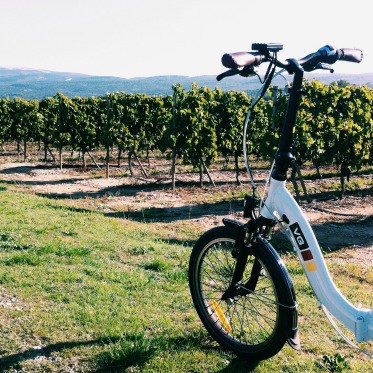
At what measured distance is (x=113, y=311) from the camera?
4.02m

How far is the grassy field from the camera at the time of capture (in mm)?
3252

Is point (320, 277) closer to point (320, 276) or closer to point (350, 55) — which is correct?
point (320, 276)

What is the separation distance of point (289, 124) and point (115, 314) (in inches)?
88.3

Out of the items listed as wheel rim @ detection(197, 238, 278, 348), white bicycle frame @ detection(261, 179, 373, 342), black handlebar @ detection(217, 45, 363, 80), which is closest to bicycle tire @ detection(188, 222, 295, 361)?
wheel rim @ detection(197, 238, 278, 348)

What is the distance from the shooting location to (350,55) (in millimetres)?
3148

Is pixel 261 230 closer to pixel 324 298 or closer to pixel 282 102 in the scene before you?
pixel 324 298

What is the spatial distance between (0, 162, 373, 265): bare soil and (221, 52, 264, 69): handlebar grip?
690 cm

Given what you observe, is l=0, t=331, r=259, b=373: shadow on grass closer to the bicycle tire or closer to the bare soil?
the bicycle tire

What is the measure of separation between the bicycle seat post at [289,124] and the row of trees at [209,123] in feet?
28.2

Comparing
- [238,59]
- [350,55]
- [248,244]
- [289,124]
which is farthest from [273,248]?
[350,55]

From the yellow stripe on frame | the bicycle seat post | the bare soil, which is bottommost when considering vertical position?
the bare soil

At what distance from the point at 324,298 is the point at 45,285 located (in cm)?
283

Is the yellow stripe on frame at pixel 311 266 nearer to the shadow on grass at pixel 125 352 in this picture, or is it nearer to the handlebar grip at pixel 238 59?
the shadow on grass at pixel 125 352

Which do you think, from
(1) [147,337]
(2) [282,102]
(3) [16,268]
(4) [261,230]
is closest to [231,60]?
(4) [261,230]
